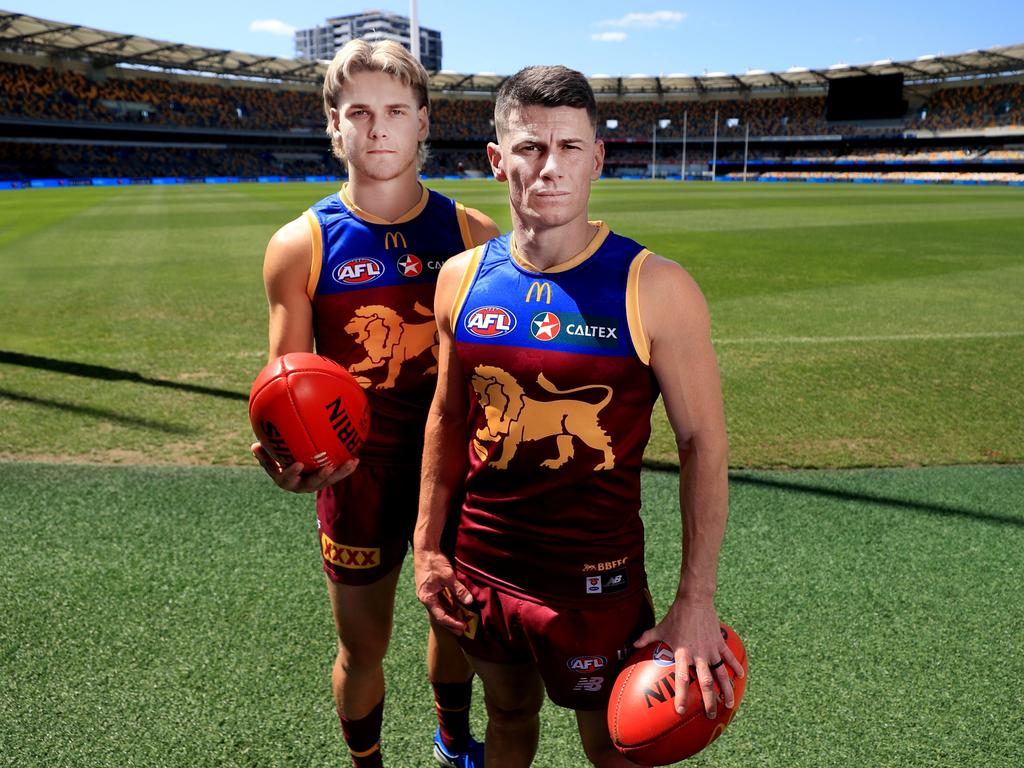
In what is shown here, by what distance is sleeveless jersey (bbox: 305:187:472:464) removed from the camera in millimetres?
2723

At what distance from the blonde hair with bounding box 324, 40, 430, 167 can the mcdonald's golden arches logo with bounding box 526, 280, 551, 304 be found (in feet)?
3.32

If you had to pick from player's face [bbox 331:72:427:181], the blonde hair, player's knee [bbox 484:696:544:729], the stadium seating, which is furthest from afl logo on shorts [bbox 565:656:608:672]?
the stadium seating

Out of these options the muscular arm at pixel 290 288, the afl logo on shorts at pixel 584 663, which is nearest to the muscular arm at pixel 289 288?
the muscular arm at pixel 290 288

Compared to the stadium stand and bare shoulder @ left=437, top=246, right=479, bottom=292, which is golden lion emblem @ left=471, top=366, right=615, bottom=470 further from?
the stadium stand

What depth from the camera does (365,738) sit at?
296 centimetres

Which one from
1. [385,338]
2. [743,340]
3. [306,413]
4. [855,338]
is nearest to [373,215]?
[385,338]

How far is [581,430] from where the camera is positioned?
6.89 ft

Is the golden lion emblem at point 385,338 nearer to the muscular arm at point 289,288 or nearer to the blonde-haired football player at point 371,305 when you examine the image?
the blonde-haired football player at point 371,305

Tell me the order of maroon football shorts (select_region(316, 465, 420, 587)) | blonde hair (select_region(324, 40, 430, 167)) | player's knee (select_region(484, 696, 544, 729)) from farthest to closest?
maroon football shorts (select_region(316, 465, 420, 587)) → blonde hair (select_region(324, 40, 430, 167)) → player's knee (select_region(484, 696, 544, 729))

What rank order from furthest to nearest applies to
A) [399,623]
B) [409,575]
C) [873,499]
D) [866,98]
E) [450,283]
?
1. [866,98]
2. [873,499]
3. [409,575]
4. [399,623]
5. [450,283]

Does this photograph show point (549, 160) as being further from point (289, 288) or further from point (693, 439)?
point (289, 288)

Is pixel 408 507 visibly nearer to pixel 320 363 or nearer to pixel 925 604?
pixel 320 363

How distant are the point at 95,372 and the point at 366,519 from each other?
7.07 meters

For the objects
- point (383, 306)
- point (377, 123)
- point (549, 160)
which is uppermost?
point (377, 123)
